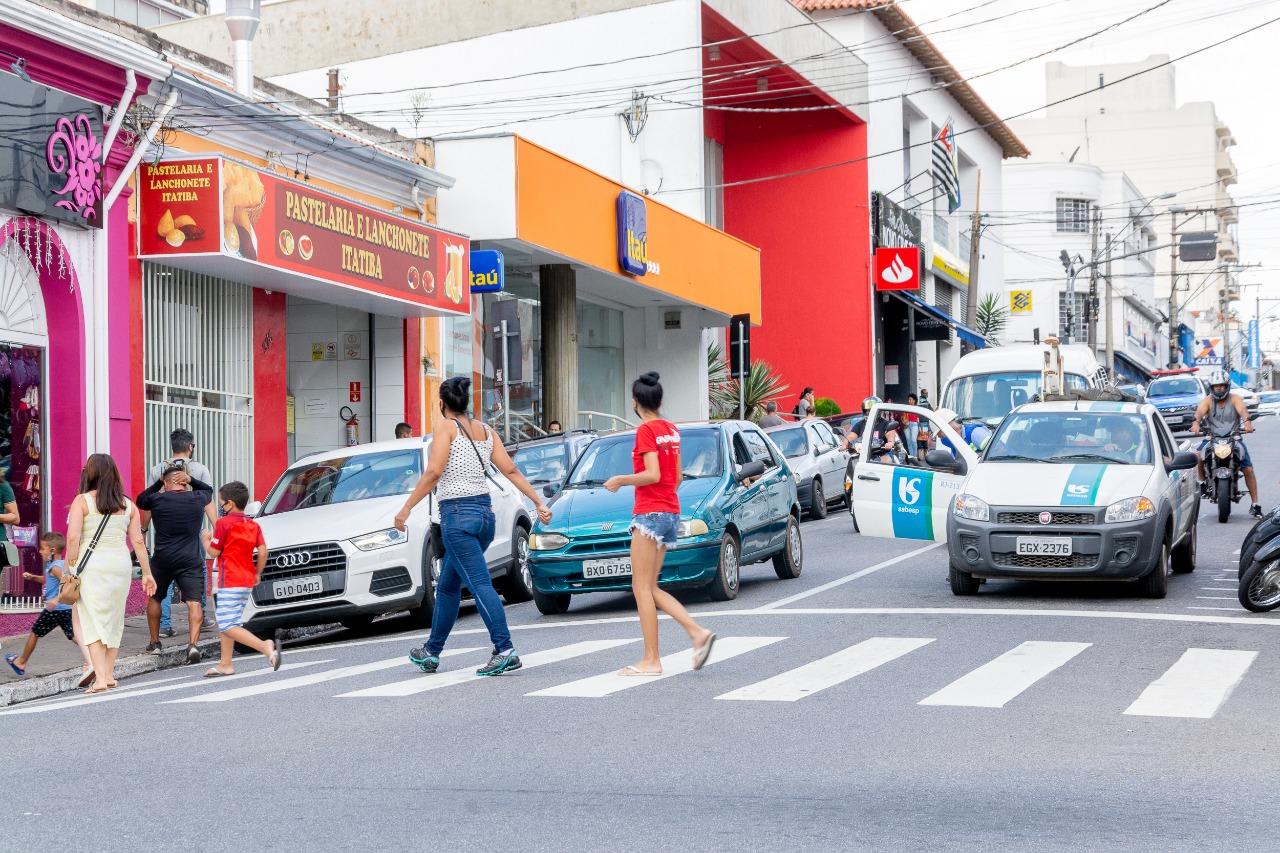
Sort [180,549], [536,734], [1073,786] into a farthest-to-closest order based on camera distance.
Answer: [180,549] < [536,734] < [1073,786]

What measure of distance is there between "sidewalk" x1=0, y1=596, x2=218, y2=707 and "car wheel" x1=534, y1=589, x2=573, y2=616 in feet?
9.29

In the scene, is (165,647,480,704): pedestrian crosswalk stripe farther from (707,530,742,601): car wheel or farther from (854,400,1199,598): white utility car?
(854,400,1199,598): white utility car

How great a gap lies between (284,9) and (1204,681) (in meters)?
31.8

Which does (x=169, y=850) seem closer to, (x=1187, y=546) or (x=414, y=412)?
(x=1187, y=546)

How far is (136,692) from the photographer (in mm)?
11602

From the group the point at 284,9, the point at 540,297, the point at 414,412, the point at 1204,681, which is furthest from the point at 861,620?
the point at 284,9

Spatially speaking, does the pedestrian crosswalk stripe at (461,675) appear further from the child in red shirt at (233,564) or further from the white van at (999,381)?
the white van at (999,381)

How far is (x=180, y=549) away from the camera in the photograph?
14.2 meters

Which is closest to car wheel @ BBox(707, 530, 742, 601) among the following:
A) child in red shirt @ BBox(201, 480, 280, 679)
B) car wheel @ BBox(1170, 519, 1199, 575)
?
child in red shirt @ BBox(201, 480, 280, 679)

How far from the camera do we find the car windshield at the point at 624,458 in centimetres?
1562

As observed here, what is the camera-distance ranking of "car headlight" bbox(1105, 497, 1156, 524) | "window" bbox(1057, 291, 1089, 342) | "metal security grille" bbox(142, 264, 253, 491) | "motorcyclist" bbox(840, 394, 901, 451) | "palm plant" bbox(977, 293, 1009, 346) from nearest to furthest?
1. "car headlight" bbox(1105, 497, 1156, 524)
2. "motorcyclist" bbox(840, 394, 901, 451)
3. "metal security grille" bbox(142, 264, 253, 491)
4. "palm plant" bbox(977, 293, 1009, 346)
5. "window" bbox(1057, 291, 1089, 342)

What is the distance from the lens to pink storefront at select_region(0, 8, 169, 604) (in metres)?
16.2

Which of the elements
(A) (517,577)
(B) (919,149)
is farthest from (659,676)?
(B) (919,149)

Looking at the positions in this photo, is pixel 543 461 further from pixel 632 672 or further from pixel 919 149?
pixel 919 149
